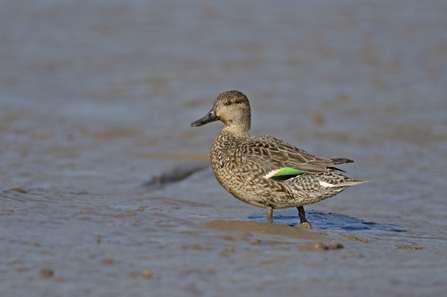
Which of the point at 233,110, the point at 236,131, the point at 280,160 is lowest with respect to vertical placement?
the point at 280,160

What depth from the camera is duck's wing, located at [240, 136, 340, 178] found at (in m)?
5.64

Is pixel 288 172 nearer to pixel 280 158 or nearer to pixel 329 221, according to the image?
pixel 280 158

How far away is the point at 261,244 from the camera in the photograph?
15.1ft

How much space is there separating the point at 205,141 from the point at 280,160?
3.63 m

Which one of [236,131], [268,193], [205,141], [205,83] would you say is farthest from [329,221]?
[205,83]

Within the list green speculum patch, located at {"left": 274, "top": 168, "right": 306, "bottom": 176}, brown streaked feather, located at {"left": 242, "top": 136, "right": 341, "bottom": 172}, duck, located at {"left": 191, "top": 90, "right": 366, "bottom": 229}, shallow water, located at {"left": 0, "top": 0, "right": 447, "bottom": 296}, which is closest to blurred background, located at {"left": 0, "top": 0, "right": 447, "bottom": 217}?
shallow water, located at {"left": 0, "top": 0, "right": 447, "bottom": 296}

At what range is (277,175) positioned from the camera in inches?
223

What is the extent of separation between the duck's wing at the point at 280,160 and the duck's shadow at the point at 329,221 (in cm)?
67

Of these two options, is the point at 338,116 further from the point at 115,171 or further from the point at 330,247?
the point at 330,247

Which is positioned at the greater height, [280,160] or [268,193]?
[280,160]

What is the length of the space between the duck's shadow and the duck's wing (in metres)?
0.67

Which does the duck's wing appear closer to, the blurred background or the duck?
the duck

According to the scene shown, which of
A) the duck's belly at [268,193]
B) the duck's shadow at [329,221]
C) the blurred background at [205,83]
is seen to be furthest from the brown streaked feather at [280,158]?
the blurred background at [205,83]

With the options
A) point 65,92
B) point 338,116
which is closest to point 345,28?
point 338,116
